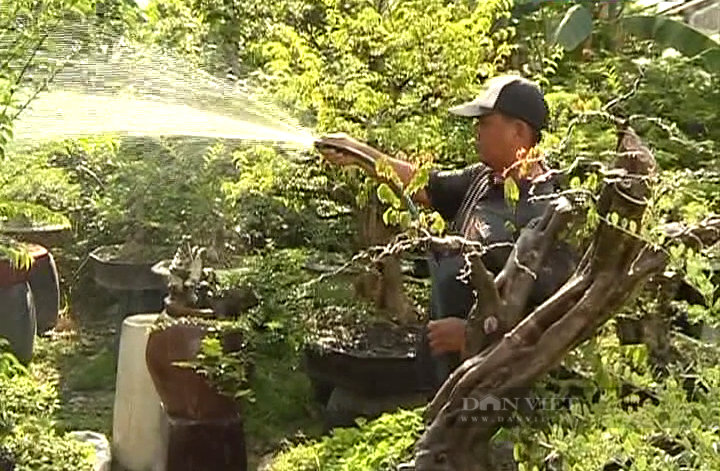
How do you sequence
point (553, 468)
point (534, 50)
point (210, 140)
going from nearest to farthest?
point (553, 468) < point (210, 140) < point (534, 50)

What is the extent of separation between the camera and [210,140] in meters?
3.49

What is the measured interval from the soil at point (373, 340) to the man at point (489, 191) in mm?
657

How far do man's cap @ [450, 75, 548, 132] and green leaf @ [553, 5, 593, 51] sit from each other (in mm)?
1388

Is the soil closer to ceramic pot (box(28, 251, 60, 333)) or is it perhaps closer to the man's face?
the man's face

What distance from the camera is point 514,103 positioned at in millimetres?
2178

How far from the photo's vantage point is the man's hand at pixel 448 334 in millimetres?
2090

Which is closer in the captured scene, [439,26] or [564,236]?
[564,236]

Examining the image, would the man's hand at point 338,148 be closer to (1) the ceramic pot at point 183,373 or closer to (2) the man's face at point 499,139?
(2) the man's face at point 499,139

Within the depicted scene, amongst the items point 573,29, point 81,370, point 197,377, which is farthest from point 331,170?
point 81,370

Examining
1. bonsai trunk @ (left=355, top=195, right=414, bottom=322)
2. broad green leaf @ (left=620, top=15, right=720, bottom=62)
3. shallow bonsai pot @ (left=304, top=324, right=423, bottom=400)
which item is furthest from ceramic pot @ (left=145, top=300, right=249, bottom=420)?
broad green leaf @ (left=620, top=15, right=720, bottom=62)

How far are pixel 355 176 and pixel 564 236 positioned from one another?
1.16 meters

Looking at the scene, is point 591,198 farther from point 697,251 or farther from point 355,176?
point 355,176

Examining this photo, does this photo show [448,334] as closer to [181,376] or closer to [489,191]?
[489,191]

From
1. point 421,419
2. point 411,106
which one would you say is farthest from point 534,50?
point 421,419
